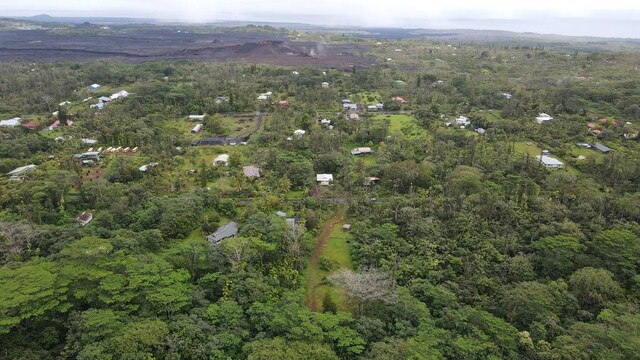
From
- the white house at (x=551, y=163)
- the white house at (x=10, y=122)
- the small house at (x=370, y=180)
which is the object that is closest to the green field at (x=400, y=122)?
the small house at (x=370, y=180)

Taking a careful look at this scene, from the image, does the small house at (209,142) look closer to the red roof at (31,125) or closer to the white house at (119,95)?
the red roof at (31,125)

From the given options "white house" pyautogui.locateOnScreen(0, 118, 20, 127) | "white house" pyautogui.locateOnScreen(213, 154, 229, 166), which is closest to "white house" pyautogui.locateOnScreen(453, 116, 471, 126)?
"white house" pyautogui.locateOnScreen(213, 154, 229, 166)

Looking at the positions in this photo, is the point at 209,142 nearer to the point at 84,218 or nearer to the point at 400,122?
the point at 84,218

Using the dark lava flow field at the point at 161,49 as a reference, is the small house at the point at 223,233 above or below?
below

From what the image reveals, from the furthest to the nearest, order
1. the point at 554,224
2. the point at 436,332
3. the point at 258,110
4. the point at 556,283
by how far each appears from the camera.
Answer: the point at 258,110
the point at 554,224
the point at 556,283
the point at 436,332

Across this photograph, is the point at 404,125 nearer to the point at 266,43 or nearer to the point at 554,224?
the point at 554,224

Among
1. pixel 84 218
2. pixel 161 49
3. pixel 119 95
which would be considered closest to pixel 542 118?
pixel 84 218

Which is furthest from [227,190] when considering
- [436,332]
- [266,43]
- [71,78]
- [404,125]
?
[266,43]
